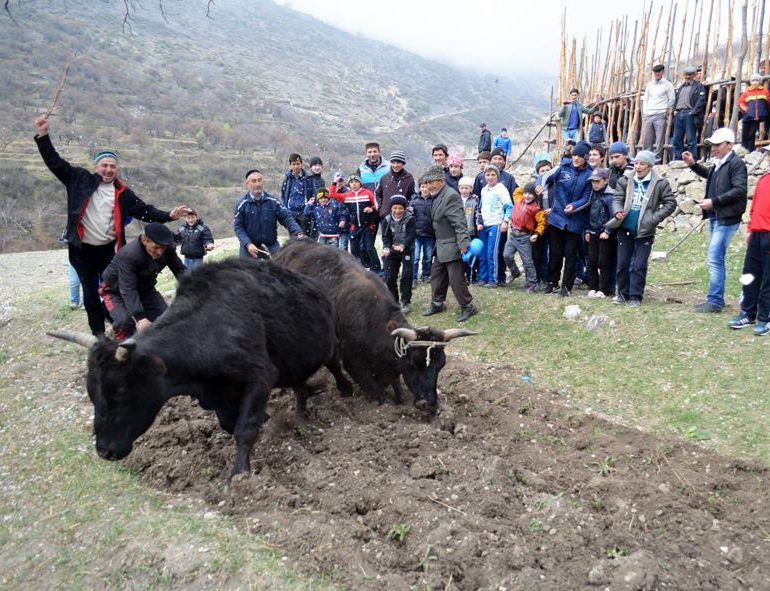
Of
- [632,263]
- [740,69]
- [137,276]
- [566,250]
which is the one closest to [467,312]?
[566,250]

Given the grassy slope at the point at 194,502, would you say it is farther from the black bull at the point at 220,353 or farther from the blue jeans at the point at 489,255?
the blue jeans at the point at 489,255

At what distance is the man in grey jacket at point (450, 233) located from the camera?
867cm

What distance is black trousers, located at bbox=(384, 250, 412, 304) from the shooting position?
951 centimetres

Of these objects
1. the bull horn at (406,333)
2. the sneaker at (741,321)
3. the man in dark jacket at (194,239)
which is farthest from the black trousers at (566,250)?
the man in dark jacket at (194,239)

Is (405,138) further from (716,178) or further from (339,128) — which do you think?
(716,178)

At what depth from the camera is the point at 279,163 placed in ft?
137

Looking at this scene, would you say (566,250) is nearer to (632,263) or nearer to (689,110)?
(632,263)

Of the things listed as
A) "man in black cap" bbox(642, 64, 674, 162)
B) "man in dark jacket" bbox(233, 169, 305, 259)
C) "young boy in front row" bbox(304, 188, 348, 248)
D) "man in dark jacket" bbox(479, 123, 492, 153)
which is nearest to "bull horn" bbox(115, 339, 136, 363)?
"man in dark jacket" bbox(233, 169, 305, 259)

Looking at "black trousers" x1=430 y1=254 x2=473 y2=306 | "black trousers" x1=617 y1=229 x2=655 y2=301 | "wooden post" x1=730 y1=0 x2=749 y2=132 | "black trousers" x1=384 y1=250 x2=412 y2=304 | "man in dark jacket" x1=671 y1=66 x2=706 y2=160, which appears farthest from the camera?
"man in dark jacket" x1=671 y1=66 x2=706 y2=160

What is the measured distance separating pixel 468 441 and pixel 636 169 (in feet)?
16.7

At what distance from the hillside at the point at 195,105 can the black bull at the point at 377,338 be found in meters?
3.08

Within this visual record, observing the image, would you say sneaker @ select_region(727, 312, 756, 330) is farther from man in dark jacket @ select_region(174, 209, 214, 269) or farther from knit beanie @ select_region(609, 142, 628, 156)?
man in dark jacket @ select_region(174, 209, 214, 269)

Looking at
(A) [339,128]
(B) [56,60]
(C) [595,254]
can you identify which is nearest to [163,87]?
(B) [56,60]

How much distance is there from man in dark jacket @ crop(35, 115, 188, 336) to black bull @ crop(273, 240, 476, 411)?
6.42 feet
